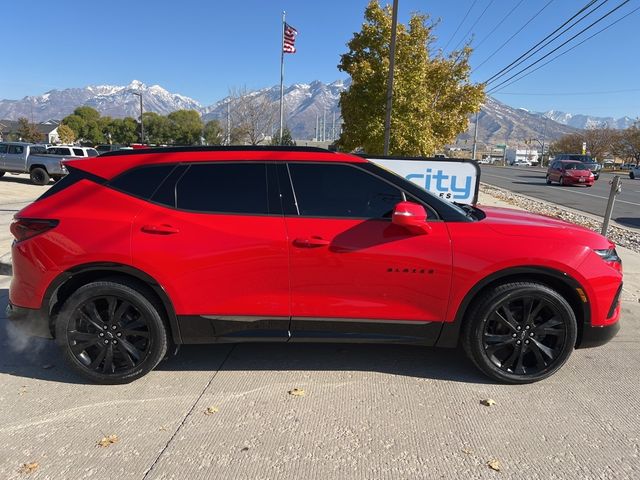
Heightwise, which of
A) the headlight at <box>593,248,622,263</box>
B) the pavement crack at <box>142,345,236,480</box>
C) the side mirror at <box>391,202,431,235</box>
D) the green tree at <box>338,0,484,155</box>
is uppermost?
the green tree at <box>338,0,484,155</box>

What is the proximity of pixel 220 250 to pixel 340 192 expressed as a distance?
97 centimetres

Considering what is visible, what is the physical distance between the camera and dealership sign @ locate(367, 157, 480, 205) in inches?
264

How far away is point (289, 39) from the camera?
32.6m

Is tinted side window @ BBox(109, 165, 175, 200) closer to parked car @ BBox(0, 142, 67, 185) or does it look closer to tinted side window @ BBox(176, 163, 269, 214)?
tinted side window @ BBox(176, 163, 269, 214)

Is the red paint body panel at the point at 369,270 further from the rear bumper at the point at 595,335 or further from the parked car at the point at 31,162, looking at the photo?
the parked car at the point at 31,162

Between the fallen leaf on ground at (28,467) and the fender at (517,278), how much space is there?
2.65m

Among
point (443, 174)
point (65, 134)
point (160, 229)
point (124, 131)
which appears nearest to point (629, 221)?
point (443, 174)

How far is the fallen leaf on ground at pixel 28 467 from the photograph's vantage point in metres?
2.55

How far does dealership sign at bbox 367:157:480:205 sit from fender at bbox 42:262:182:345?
13.6ft

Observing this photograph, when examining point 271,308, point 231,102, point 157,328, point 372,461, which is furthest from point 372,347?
point 231,102

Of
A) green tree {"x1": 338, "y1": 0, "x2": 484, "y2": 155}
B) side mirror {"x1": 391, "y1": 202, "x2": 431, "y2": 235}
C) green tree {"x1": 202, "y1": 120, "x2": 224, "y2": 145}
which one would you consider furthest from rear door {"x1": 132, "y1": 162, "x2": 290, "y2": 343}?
green tree {"x1": 202, "y1": 120, "x2": 224, "y2": 145}

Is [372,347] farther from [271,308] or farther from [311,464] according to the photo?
[311,464]

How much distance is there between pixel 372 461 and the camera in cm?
266

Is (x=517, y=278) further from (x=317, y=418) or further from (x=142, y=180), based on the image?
(x=142, y=180)
